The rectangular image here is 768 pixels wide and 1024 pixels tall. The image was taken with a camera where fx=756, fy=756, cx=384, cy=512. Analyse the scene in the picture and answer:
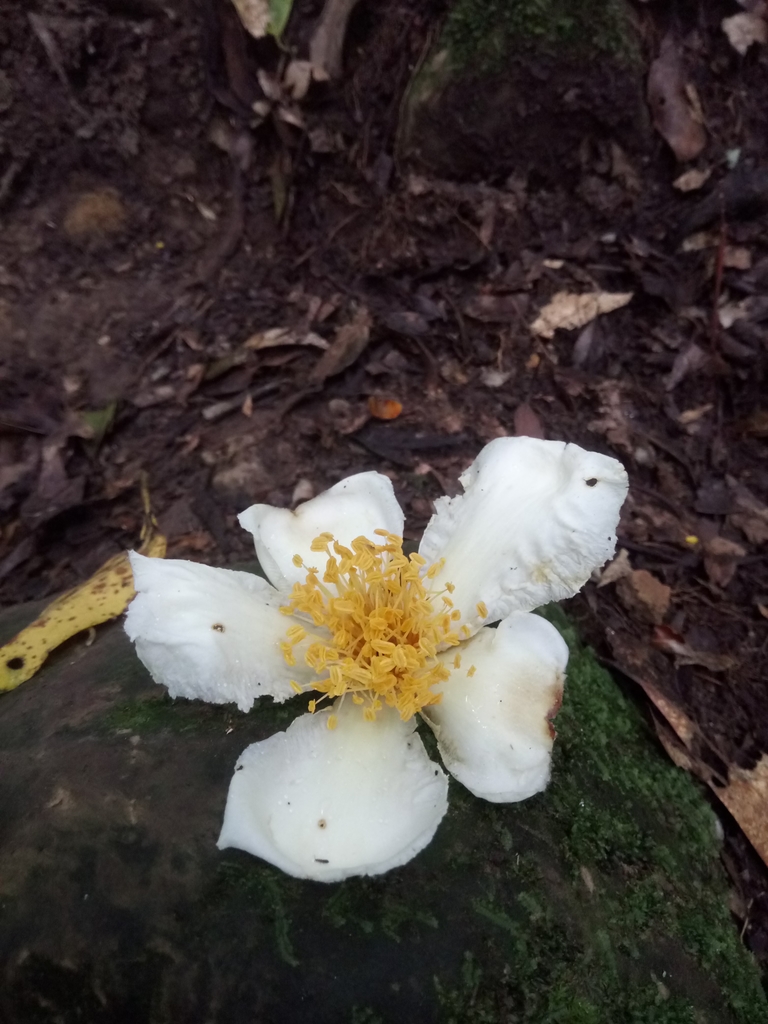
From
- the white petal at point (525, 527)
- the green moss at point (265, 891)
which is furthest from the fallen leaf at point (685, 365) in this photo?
the green moss at point (265, 891)

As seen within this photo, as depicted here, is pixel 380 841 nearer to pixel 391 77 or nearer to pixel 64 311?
→ pixel 64 311

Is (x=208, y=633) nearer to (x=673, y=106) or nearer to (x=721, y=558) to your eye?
(x=721, y=558)

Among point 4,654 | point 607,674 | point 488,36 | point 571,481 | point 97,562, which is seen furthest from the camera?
point 488,36

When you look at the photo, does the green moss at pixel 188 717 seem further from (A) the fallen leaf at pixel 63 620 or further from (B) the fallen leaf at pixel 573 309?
A: (B) the fallen leaf at pixel 573 309

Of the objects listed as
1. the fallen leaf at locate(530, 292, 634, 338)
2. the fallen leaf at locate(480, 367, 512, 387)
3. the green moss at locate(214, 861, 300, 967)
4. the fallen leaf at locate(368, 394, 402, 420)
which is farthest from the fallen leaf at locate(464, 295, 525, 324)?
the green moss at locate(214, 861, 300, 967)

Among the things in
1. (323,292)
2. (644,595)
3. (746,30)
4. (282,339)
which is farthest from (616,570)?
(746,30)

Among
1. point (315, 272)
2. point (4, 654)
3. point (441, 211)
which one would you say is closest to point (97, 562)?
point (4, 654)
